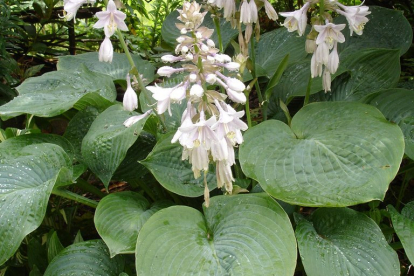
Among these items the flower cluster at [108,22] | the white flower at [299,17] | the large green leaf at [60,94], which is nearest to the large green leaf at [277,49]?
the white flower at [299,17]

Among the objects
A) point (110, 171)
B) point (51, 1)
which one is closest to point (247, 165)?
point (110, 171)

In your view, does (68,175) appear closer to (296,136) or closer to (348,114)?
(296,136)

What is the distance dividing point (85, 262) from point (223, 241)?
64 cm

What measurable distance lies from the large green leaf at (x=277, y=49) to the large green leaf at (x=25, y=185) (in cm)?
155

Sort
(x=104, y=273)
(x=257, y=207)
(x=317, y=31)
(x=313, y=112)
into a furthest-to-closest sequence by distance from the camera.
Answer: (x=313, y=112)
(x=317, y=31)
(x=104, y=273)
(x=257, y=207)

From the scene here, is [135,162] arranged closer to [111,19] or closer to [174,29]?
[111,19]

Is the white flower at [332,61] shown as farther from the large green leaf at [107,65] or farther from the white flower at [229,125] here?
the large green leaf at [107,65]

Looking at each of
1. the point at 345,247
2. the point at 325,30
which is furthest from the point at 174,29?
the point at 345,247

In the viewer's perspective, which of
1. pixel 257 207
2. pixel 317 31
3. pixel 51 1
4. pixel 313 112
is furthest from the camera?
pixel 51 1

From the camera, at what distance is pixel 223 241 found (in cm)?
156

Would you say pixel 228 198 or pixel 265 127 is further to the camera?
pixel 265 127

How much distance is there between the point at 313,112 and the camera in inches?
79.5

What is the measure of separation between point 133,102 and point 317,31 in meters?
0.91

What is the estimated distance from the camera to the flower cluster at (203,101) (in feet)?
4.49
